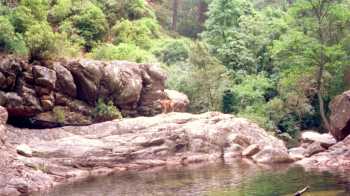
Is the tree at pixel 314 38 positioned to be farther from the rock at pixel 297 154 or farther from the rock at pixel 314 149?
the rock at pixel 314 149

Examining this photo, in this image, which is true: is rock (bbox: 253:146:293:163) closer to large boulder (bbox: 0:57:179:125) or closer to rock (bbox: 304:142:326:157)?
rock (bbox: 304:142:326:157)

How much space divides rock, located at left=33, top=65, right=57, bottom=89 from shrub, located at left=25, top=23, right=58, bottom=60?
1.25 metres

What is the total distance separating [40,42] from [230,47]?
96.2ft

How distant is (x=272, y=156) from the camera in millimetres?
39875

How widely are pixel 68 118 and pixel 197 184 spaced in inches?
703

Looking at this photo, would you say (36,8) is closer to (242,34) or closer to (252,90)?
(252,90)

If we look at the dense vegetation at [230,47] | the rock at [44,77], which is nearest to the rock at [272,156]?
the dense vegetation at [230,47]

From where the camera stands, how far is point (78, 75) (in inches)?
1774

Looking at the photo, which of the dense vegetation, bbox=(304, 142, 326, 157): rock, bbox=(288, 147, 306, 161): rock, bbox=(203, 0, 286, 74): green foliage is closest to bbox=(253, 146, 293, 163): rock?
bbox=(288, 147, 306, 161): rock

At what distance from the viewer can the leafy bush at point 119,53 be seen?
53.3m

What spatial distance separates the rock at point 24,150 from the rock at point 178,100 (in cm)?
1806

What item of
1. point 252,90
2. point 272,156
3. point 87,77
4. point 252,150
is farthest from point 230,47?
point 272,156

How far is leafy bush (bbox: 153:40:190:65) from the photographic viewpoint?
68.6 m

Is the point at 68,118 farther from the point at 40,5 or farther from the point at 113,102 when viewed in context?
the point at 40,5
